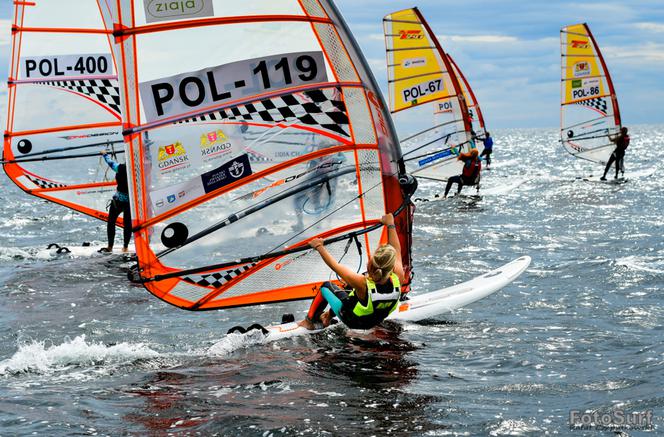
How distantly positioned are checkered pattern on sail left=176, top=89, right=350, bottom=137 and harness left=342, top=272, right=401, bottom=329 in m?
1.48

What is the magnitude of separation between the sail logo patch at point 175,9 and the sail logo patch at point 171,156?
1.01 metres

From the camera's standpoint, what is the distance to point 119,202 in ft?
42.1

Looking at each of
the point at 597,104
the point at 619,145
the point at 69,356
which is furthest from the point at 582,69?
the point at 69,356

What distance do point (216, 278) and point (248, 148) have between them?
1183mm

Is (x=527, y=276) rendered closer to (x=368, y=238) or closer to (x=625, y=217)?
(x=368, y=238)

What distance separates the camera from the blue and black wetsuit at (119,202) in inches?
489

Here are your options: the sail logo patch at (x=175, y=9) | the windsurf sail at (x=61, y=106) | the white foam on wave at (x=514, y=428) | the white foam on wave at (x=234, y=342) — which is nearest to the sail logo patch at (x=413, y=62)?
the windsurf sail at (x=61, y=106)

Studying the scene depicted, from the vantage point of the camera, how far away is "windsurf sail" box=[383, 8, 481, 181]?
20.3 meters

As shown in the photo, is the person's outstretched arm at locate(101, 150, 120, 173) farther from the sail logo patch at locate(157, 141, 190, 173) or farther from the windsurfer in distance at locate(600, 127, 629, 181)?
the windsurfer in distance at locate(600, 127, 629, 181)

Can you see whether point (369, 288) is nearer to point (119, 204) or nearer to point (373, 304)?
point (373, 304)

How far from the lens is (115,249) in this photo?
13.8 m

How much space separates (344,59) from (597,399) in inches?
131

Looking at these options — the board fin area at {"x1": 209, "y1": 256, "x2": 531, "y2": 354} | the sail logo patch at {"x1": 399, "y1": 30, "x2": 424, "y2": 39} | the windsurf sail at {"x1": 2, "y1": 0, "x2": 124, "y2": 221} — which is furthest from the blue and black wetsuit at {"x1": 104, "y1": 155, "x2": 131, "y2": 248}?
the sail logo patch at {"x1": 399, "y1": 30, "x2": 424, "y2": 39}

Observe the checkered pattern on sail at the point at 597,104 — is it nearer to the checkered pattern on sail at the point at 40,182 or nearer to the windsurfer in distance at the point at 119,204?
the windsurfer in distance at the point at 119,204
